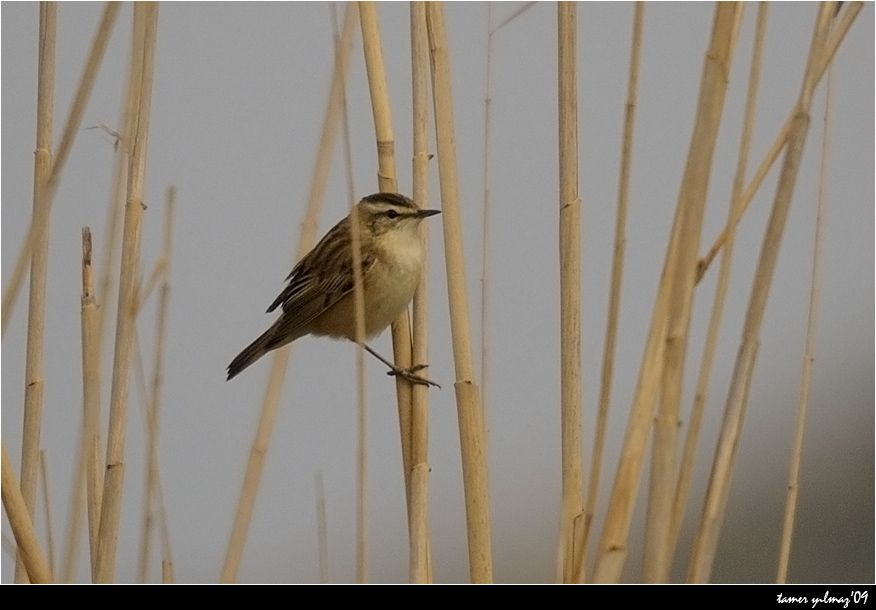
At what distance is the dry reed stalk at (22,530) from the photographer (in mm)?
2281

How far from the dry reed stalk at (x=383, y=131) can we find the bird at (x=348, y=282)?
1.69 ft

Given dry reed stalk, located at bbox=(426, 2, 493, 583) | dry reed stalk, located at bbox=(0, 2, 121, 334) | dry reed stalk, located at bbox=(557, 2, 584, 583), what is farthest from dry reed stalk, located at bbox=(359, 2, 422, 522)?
dry reed stalk, located at bbox=(0, 2, 121, 334)

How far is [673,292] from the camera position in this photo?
6.44 feet

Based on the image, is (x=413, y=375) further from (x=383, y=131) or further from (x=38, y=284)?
(x=38, y=284)

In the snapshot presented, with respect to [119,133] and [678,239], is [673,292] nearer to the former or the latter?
[678,239]

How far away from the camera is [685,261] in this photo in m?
1.96

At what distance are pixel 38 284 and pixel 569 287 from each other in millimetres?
1160

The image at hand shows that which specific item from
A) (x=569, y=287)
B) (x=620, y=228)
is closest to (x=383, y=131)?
(x=569, y=287)

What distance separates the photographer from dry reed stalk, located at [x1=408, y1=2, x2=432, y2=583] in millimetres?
2338

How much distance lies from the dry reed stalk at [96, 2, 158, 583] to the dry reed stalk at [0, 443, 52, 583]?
0.14 m

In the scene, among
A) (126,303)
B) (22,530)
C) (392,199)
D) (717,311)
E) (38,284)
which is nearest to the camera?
(717,311)

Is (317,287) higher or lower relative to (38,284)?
higher
